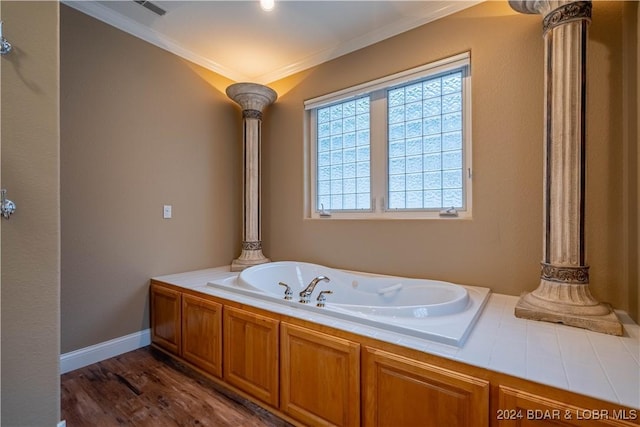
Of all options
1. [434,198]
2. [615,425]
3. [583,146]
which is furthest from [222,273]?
[583,146]

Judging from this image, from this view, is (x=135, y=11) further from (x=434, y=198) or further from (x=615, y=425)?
(x=615, y=425)

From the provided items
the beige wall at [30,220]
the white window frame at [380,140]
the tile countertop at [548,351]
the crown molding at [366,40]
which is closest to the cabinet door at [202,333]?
the tile countertop at [548,351]

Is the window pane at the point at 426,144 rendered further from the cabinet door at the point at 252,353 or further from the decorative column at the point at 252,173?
the cabinet door at the point at 252,353

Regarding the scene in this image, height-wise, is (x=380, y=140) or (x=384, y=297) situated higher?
(x=380, y=140)

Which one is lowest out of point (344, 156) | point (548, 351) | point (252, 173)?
point (548, 351)

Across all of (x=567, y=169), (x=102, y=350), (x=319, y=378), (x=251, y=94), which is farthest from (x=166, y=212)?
(x=567, y=169)

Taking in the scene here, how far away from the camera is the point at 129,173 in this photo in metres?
2.29

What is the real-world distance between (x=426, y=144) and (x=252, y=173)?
162cm

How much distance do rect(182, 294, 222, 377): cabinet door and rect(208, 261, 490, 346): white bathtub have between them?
7.1 inches

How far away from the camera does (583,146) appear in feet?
4.59

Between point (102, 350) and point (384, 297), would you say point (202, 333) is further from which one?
point (384, 297)

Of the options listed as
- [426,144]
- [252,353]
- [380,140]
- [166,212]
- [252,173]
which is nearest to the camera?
[252,353]

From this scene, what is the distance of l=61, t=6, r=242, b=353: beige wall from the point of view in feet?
6.57

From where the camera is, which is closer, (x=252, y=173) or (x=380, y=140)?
(x=380, y=140)
